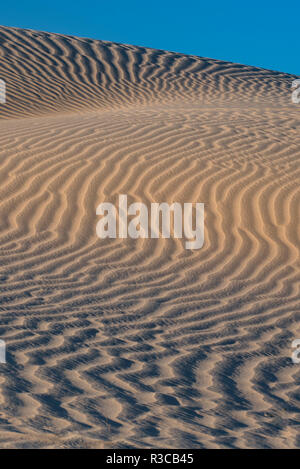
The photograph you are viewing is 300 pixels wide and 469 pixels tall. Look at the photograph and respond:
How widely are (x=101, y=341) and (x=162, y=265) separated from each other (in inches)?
79.1

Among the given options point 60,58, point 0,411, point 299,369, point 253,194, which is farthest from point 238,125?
point 60,58

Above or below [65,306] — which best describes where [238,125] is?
above

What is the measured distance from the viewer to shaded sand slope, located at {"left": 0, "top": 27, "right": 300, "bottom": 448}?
3.97m

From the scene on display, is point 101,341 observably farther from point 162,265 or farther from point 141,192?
point 141,192

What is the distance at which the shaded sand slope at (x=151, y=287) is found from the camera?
156 inches

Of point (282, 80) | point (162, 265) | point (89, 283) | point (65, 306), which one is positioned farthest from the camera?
point (282, 80)

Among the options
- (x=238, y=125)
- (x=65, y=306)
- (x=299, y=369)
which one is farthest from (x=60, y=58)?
(x=299, y=369)

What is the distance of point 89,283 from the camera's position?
6.40 metres

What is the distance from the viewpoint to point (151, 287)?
21.1ft

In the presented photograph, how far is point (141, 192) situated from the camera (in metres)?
8.45

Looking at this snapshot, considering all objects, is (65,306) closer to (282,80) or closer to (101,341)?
(101,341)

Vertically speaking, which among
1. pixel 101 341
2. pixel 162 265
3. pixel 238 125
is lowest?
pixel 101 341

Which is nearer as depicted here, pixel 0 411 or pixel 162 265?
pixel 0 411
